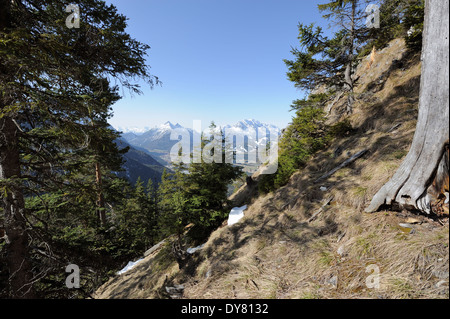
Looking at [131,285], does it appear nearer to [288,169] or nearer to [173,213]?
[173,213]

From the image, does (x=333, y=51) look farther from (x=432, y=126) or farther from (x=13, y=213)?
(x=13, y=213)

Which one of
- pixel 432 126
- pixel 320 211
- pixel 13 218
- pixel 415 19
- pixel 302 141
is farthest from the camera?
pixel 302 141

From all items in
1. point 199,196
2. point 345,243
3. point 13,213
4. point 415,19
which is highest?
point 415,19

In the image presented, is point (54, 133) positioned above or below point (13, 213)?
above

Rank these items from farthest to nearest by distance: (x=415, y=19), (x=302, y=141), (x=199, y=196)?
(x=199, y=196) → (x=302, y=141) → (x=415, y=19)

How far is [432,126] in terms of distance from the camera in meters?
2.29

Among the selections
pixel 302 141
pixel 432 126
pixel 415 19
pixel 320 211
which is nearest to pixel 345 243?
pixel 320 211

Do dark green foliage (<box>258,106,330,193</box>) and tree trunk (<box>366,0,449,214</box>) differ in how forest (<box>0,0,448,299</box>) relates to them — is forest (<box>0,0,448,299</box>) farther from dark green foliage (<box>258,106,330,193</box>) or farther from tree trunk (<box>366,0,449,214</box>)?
dark green foliage (<box>258,106,330,193</box>)

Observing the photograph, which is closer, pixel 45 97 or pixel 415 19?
pixel 45 97

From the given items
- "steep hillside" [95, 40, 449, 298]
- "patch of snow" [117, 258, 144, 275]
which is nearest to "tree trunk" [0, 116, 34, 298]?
"steep hillside" [95, 40, 449, 298]

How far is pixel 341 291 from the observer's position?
224 centimetres

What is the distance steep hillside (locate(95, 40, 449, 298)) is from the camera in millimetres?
2076

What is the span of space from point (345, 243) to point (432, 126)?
2.25 m
